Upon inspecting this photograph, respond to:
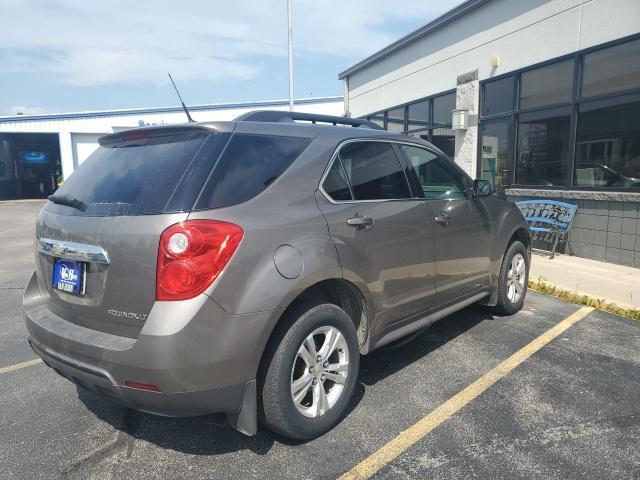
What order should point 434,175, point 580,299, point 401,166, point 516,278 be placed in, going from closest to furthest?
point 401,166 < point 434,175 < point 516,278 < point 580,299

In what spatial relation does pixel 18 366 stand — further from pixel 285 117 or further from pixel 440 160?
pixel 440 160

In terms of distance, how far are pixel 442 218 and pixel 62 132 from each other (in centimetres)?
2966

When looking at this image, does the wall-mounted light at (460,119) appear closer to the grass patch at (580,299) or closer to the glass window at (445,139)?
the glass window at (445,139)

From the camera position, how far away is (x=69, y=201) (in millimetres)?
2803

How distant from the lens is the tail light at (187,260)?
7.32 ft

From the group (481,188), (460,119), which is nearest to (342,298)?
(481,188)

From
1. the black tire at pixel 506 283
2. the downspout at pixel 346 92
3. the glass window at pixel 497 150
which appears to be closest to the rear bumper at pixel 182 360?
the black tire at pixel 506 283

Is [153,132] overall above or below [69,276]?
above

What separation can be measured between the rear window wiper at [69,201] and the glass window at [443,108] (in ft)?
31.6

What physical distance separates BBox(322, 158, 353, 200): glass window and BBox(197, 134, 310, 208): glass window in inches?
9.5

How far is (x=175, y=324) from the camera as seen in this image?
2.19 metres

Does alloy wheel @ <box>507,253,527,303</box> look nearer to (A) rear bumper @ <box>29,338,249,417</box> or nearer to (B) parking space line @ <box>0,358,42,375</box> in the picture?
(A) rear bumper @ <box>29,338,249,417</box>

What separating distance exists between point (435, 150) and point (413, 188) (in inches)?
27.1

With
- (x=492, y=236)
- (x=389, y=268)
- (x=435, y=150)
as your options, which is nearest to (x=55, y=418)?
(x=389, y=268)
